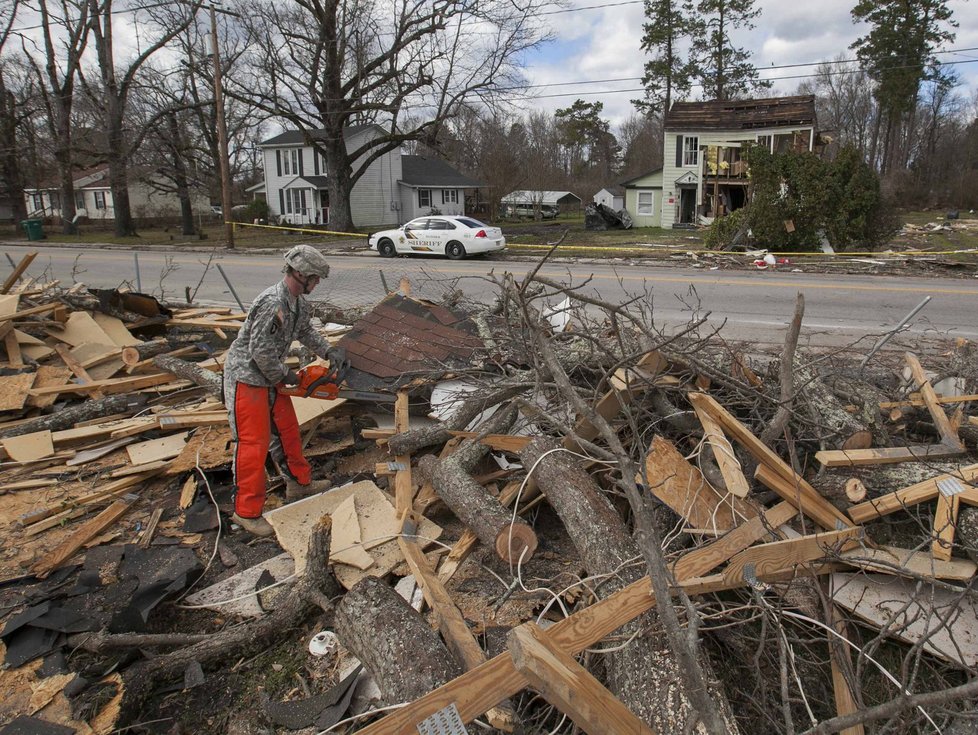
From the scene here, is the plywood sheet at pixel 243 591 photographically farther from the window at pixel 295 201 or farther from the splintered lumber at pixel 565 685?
the window at pixel 295 201

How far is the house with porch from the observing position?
102ft

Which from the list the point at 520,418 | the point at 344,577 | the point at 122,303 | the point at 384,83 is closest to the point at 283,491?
the point at 344,577

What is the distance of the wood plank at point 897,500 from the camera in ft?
11.1

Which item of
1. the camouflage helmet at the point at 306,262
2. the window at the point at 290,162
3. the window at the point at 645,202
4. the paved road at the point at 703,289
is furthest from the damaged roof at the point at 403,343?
the window at the point at 290,162

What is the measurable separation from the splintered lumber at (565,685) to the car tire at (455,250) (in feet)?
57.9

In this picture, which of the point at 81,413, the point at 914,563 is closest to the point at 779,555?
the point at 914,563

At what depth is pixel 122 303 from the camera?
7.84 meters

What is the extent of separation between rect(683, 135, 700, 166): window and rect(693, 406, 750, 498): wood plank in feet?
107

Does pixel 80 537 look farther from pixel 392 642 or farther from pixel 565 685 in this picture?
pixel 565 685

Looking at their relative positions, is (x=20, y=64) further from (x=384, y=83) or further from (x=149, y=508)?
(x=149, y=508)

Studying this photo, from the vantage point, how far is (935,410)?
13.4ft

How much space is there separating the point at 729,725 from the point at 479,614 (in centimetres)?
134

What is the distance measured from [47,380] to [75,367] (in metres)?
0.27

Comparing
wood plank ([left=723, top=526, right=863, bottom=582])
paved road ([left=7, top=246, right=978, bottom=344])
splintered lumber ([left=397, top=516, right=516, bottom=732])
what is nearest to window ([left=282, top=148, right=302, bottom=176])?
paved road ([left=7, top=246, right=978, bottom=344])
